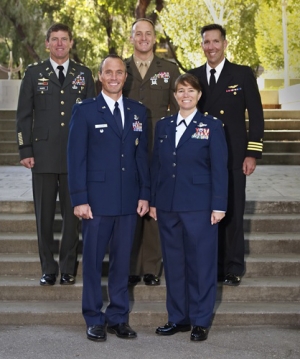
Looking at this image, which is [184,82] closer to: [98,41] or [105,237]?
[105,237]

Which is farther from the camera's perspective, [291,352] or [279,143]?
[279,143]

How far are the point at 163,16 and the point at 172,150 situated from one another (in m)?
24.4

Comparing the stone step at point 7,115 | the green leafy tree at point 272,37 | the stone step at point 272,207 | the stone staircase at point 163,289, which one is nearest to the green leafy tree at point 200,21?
the green leafy tree at point 272,37

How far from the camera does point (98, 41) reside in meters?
31.1

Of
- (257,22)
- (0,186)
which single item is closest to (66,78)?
(0,186)

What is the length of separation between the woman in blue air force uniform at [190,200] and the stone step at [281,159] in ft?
27.1

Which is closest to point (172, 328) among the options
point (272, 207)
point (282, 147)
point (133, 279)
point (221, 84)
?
point (133, 279)

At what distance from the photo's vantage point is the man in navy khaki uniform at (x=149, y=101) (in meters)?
6.64

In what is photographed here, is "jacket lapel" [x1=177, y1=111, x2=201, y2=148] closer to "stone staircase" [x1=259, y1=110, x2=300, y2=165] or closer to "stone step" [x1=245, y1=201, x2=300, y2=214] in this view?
"stone step" [x1=245, y1=201, x2=300, y2=214]

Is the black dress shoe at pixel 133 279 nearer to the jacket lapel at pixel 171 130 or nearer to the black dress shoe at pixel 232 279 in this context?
the black dress shoe at pixel 232 279

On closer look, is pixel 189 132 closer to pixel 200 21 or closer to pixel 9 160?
pixel 9 160

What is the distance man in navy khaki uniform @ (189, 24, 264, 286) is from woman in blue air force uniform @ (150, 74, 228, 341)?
0.80 meters

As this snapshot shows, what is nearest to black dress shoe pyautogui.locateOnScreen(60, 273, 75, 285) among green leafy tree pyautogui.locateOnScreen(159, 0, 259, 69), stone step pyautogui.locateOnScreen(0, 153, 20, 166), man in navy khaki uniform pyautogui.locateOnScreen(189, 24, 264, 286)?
man in navy khaki uniform pyautogui.locateOnScreen(189, 24, 264, 286)

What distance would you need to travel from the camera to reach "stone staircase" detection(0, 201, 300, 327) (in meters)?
6.29
